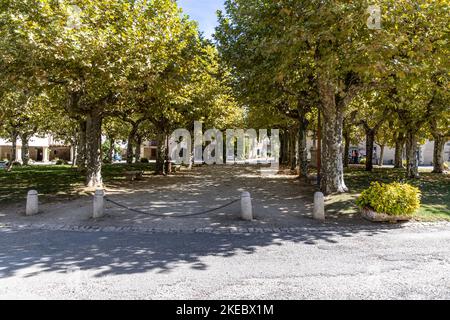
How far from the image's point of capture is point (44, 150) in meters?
60.0

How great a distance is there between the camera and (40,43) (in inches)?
415

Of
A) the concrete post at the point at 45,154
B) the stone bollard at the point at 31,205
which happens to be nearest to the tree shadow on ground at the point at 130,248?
the stone bollard at the point at 31,205

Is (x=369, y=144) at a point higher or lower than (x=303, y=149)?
higher

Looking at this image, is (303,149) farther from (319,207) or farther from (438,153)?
(438,153)

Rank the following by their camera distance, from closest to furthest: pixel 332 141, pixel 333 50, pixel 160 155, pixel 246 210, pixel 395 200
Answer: pixel 395 200
pixel 246 210
pixel 333 50
pixel 332 141
pixel 160 155

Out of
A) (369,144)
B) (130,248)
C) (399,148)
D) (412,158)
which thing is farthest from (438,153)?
(130,248)

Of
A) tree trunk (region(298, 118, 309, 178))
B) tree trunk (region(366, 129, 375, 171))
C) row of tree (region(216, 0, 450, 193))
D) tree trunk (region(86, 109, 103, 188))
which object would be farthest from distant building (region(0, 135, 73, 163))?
row of tree (region(216, 0, 450, 193))

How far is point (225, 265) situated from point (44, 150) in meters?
63.1

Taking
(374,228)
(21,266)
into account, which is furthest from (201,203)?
Answer: (21,266)

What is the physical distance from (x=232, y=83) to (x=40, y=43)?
29.5 feet

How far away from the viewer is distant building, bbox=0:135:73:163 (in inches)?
2263

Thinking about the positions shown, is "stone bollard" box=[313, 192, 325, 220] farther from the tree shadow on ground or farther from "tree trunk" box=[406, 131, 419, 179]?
"tree trunk" box=[406, 131, 419, 179]

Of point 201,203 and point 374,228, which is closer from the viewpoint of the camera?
point 374,228

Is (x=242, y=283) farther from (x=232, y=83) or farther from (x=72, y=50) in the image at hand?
(x=232, y=83)
